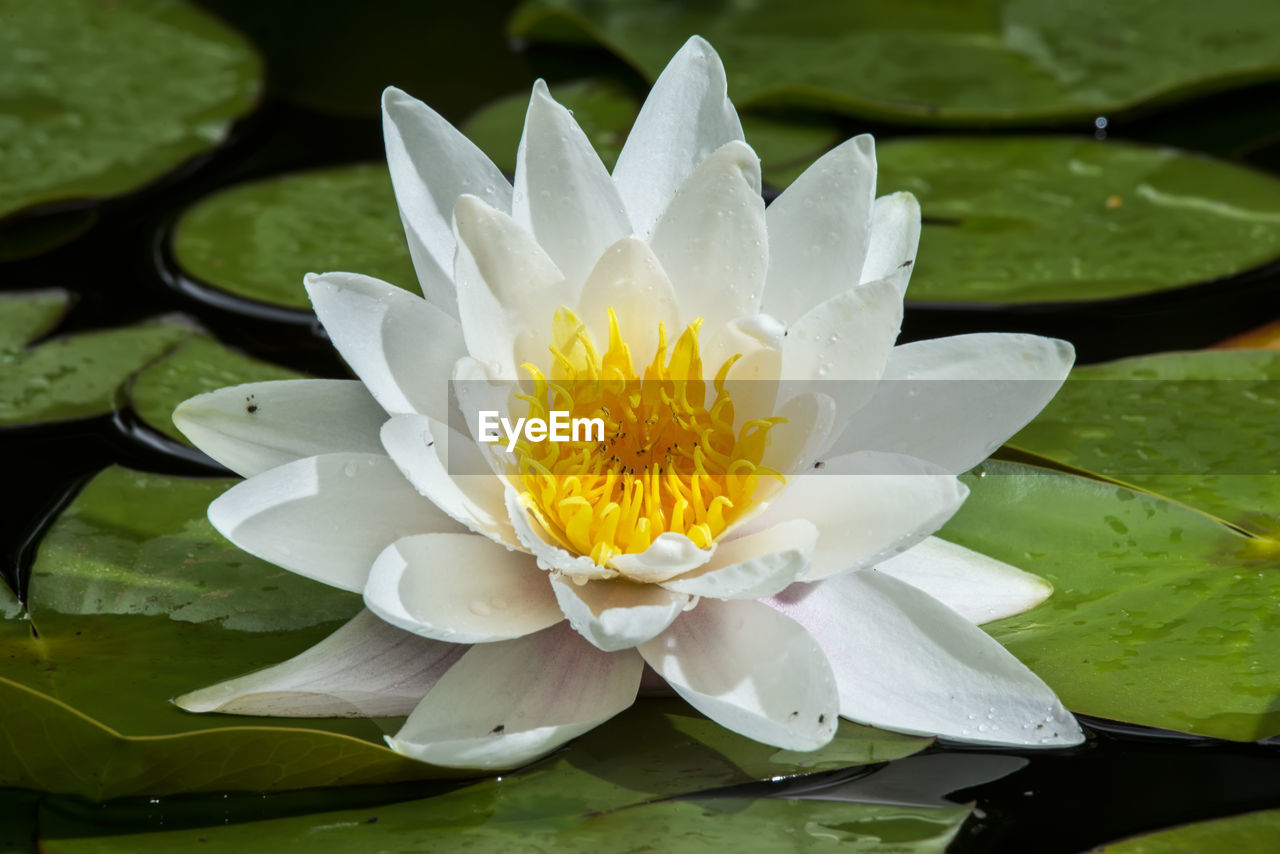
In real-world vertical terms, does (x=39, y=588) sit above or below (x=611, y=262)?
below

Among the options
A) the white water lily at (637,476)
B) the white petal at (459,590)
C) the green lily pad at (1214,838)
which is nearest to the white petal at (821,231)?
the white water lily at (637,476)

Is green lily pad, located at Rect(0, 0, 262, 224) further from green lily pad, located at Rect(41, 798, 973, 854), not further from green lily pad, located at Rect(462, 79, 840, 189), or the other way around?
green lily pad, located at Rect(41, 798, 973, 854)

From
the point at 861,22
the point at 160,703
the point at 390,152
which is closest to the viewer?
the point at 160,703

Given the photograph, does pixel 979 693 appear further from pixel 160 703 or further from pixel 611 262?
pixel 160 703

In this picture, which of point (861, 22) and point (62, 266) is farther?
point (861, 22)

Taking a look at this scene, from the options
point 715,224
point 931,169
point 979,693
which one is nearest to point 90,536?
point 715,224

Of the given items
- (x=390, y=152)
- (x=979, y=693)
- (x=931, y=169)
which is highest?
(x=390, y=152)

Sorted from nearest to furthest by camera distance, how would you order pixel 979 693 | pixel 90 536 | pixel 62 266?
pixel 979 693
pixel 90 536
pixel 62 266

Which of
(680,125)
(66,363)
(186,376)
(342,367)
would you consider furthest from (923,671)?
(66,363)

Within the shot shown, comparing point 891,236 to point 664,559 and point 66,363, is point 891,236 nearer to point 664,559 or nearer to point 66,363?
point 664,559
